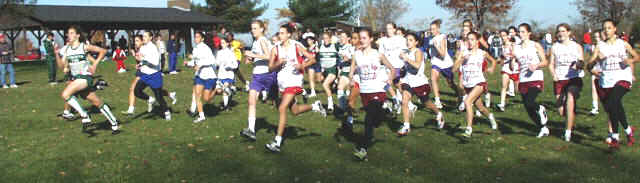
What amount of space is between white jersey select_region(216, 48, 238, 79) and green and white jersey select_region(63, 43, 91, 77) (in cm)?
300

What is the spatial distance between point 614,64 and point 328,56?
666cm

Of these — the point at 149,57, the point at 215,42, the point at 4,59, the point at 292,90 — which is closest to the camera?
the point at 292,90

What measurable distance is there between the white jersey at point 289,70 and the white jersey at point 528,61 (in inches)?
140

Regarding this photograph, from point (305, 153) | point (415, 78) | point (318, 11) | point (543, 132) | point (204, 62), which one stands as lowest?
point (305, 153)

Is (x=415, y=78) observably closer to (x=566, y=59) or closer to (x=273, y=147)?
(x=566, y=59)

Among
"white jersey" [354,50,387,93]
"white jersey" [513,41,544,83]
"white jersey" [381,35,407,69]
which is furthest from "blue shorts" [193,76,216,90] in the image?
"white jersey" [513,41,544,83]

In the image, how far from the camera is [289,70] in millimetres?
7750

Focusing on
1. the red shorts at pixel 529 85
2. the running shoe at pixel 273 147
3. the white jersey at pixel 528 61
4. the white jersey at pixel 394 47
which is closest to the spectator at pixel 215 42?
the white jersey at pixel 394 47

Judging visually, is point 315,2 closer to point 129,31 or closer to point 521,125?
point 129,31

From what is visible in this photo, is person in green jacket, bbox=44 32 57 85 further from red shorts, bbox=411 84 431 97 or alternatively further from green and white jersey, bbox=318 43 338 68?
red shorts, bbox=411 84 431 97

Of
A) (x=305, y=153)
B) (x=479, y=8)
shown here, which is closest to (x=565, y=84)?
(x=305, y=153)

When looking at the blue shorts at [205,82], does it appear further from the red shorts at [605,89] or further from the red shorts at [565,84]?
the red shorts at [605,89]

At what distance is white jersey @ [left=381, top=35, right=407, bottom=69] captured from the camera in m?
10.1

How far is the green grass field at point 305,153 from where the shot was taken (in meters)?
6.25
